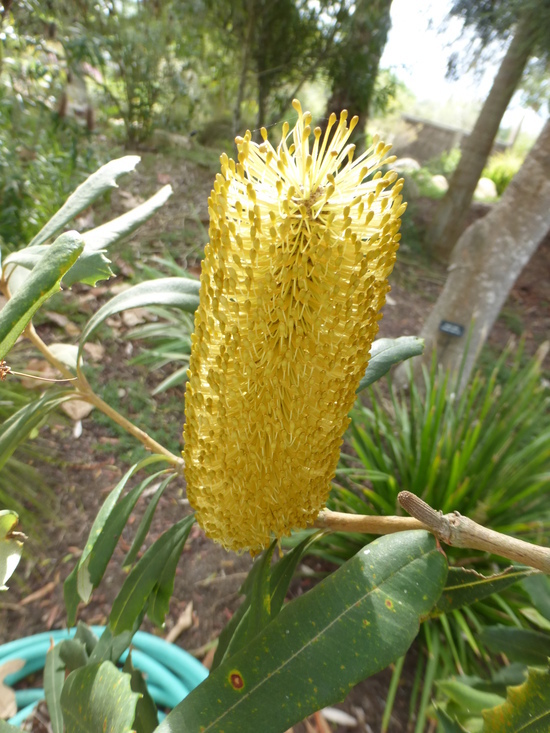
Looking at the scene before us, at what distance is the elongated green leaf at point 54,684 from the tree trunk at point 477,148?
126 inches

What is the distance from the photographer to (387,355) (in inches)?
24.6

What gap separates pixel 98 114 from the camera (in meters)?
3.92

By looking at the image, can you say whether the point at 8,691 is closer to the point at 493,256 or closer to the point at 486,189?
the point at 493,256

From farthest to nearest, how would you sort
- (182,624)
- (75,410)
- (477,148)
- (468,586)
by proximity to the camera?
(477,148), (75,410), (182,624), (468,586)

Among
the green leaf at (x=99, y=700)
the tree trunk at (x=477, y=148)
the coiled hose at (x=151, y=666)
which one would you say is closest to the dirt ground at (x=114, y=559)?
the coiled hose at (x=151, y=666)

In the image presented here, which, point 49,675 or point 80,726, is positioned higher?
point 80,726

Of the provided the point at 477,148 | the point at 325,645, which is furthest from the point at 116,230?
the point at 477,148

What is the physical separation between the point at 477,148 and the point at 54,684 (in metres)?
3.89

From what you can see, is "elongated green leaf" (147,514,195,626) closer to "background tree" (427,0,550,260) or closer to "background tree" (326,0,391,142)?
"background tree" (427,0,550,260)

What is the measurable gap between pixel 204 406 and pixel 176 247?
2372 millimetres

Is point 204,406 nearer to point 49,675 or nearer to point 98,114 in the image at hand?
point 49,675

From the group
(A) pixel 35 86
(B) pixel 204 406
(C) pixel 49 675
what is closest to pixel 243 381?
(B) pixel 204 406

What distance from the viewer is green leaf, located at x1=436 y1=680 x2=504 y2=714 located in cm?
75

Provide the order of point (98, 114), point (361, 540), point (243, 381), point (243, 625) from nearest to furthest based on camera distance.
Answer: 1. point (243, 381)
2. point (243, 625)
3. point (361, 540)
4. point (98, 114)
